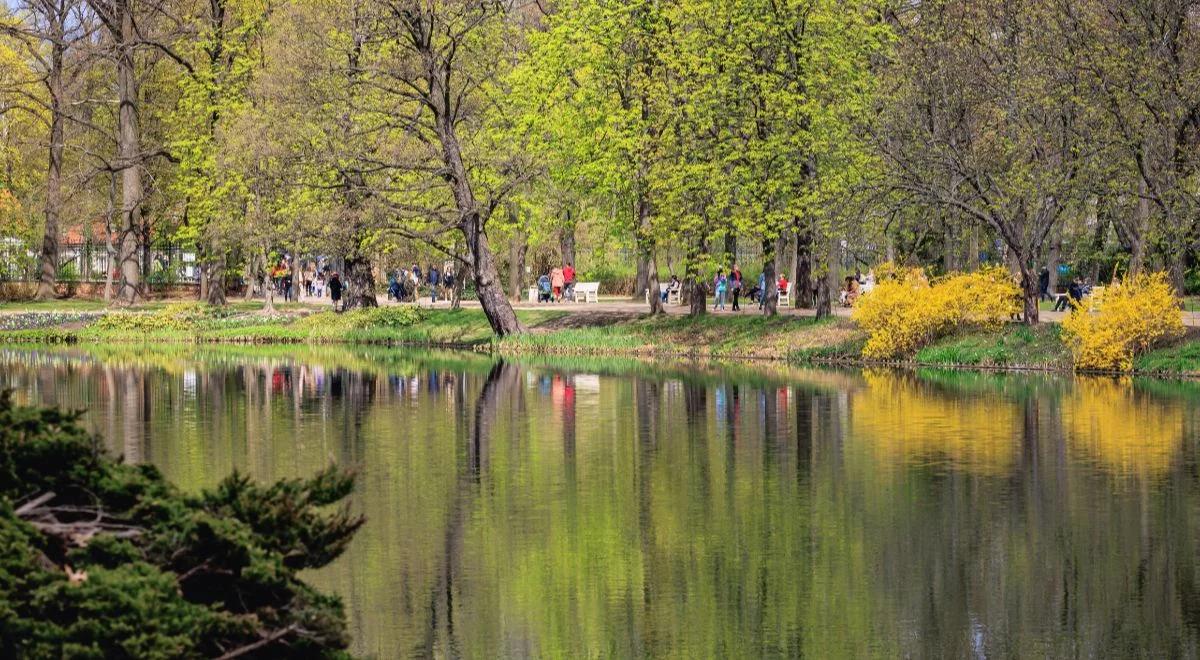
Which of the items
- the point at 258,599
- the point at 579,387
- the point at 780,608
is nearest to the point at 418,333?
the point at 579,387

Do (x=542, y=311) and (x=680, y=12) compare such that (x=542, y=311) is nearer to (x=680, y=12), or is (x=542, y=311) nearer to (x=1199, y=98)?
(x=680, y=12)

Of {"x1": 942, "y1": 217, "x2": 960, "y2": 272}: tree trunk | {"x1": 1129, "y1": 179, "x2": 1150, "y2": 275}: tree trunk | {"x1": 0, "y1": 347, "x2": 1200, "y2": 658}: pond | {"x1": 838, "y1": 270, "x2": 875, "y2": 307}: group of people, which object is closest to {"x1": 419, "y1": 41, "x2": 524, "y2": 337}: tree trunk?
{"x1": 838, "y1": 270, "x2": 875, "y2": 307}: group of people

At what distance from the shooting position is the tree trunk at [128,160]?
68.9 meters

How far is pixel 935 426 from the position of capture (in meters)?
32.3

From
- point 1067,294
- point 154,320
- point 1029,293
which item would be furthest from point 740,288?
point 154,320

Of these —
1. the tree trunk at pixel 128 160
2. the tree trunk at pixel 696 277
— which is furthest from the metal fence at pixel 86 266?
the tree trunk at pixel 696 277

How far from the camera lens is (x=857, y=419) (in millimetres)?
33750

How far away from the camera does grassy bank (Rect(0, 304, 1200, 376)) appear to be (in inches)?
1891

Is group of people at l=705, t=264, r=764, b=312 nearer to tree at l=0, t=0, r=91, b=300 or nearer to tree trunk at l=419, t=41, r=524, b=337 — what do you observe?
tree trunk at l=419, t=41, r=524, b=337

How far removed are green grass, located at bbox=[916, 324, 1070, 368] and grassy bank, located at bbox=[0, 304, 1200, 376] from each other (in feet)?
0.09

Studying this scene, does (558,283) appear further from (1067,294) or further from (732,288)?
(1067,294)

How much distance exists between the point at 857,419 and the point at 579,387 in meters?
9.67

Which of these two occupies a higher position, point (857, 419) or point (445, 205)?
point (445, 205)

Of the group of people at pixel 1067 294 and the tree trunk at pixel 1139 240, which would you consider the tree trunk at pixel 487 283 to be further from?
the tree trunk at pixel 1139 240
